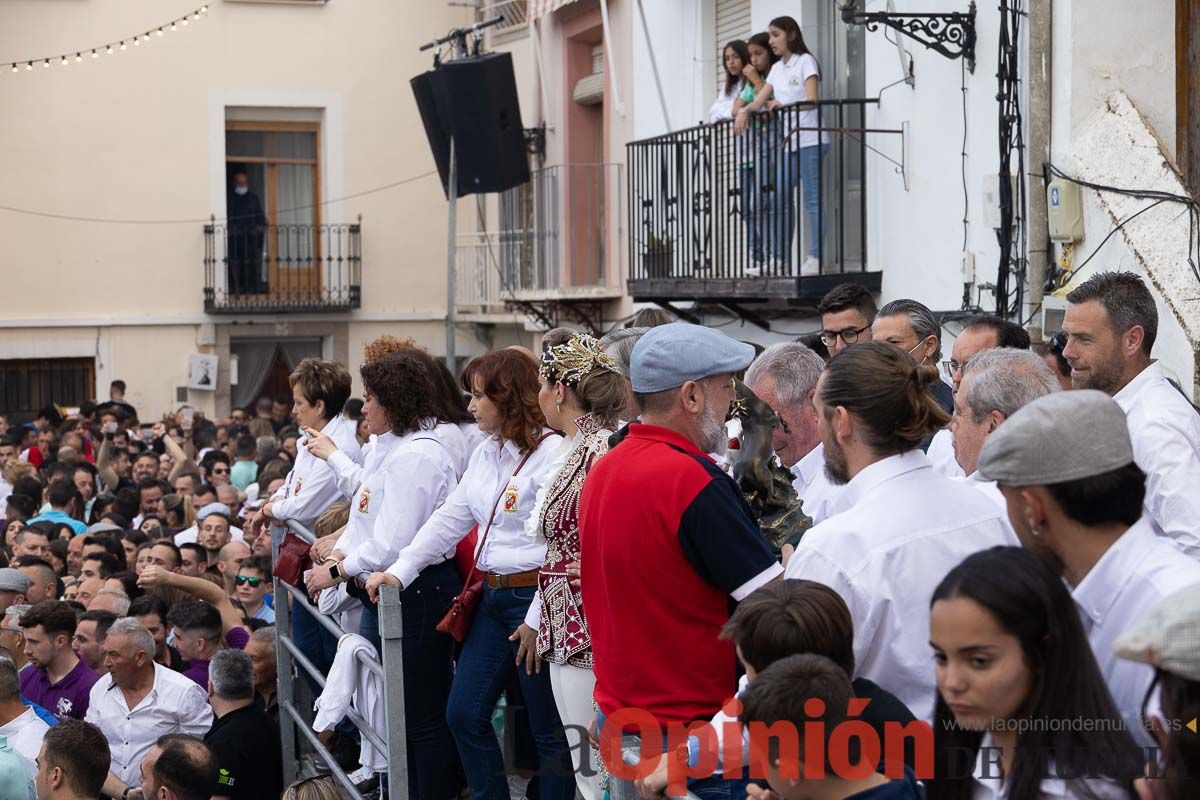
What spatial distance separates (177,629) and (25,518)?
4.84 metres

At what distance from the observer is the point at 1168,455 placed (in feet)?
13.8

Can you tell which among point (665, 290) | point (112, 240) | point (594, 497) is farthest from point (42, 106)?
point (594, 497)

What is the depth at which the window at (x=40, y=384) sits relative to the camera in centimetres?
1989

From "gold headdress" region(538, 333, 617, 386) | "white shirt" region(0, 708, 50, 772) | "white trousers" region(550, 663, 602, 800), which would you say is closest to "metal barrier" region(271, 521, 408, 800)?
"white trousers" region(550, 663, 602, 800)

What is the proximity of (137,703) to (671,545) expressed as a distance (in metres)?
4.20

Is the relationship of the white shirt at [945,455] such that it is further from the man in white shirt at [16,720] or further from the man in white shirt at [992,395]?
the man in white shirt at [16,720]

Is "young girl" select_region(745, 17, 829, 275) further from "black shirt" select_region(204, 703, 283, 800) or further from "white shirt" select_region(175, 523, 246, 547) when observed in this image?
"black shirt" select_region(204, 703, 283, 800)

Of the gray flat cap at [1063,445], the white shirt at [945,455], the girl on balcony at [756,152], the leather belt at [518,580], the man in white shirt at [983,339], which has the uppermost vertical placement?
the girl on balcony at [756,152]

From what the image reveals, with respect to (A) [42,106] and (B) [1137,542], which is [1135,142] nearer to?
(B) [1137,542]

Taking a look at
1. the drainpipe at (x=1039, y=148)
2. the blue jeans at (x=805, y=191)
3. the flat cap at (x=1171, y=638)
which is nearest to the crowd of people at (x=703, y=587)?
the flat cap at (x=1171, y=638)

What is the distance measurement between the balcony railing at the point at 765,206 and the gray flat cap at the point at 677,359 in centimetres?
630

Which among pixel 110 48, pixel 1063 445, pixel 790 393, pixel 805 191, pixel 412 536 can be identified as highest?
pixel 110 48

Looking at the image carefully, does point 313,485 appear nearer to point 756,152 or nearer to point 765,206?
point 765,206

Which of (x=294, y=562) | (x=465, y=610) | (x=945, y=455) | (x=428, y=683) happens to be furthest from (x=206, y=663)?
(x=945, y=455)
